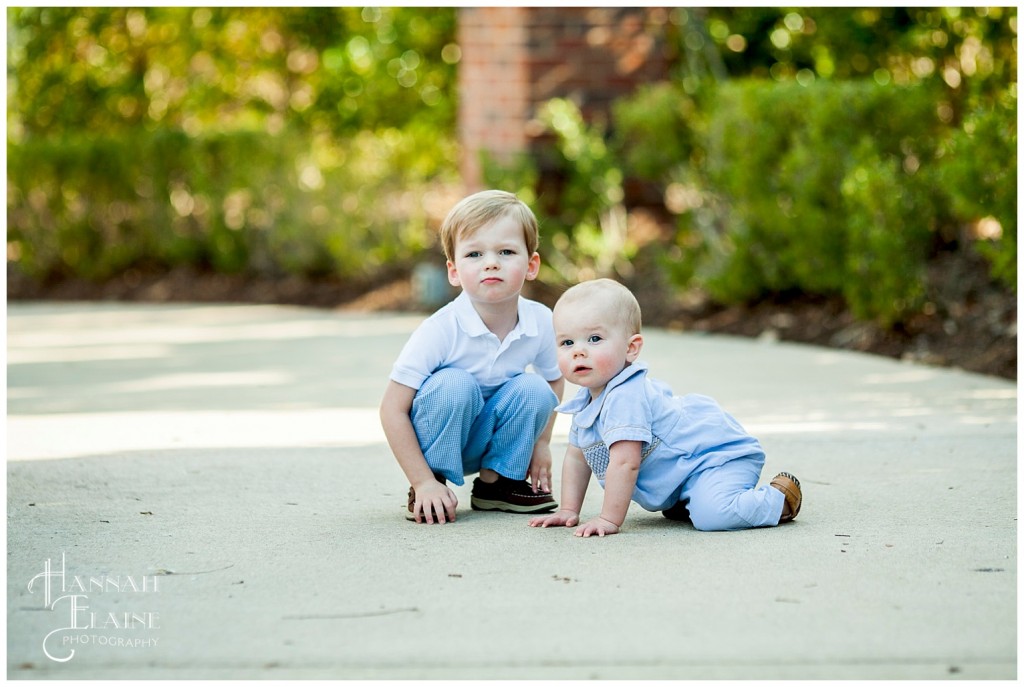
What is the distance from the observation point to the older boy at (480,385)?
3738mm

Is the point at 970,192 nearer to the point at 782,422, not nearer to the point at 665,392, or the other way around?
the point at 782,422

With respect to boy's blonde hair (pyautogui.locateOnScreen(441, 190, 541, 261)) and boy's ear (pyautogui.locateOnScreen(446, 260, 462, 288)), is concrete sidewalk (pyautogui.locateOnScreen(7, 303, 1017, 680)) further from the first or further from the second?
boy's blonde hair (pyautogui.locateOnScreen(441, 190, 541, 261))

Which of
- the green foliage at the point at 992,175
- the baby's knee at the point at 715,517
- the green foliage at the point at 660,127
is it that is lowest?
the baby's knee at the point at 715,517

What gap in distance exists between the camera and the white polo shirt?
3.81 metres

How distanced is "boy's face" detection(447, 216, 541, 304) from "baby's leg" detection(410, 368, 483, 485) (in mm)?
258

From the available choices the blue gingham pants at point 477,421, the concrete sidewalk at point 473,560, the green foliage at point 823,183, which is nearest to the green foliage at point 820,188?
the green foliage at point 823,183

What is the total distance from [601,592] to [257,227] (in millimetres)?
8516

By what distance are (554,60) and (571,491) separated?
6.04 metres

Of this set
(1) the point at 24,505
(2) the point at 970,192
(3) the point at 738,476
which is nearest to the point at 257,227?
(2) the point at 970,192

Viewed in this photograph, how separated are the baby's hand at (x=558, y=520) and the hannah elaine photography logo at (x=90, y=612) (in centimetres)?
103

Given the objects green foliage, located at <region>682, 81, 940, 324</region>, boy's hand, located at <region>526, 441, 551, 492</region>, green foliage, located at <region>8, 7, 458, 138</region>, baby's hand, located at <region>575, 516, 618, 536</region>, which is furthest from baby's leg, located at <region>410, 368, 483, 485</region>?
green foliage, located at <region>8, 7, 458, 138</region>

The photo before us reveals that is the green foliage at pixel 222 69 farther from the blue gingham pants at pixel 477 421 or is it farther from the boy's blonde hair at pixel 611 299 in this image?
the boy's blonde hair at pixel 611 299

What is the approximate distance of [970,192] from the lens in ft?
19.4

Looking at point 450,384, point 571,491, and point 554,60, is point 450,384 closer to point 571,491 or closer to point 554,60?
point 571,491
